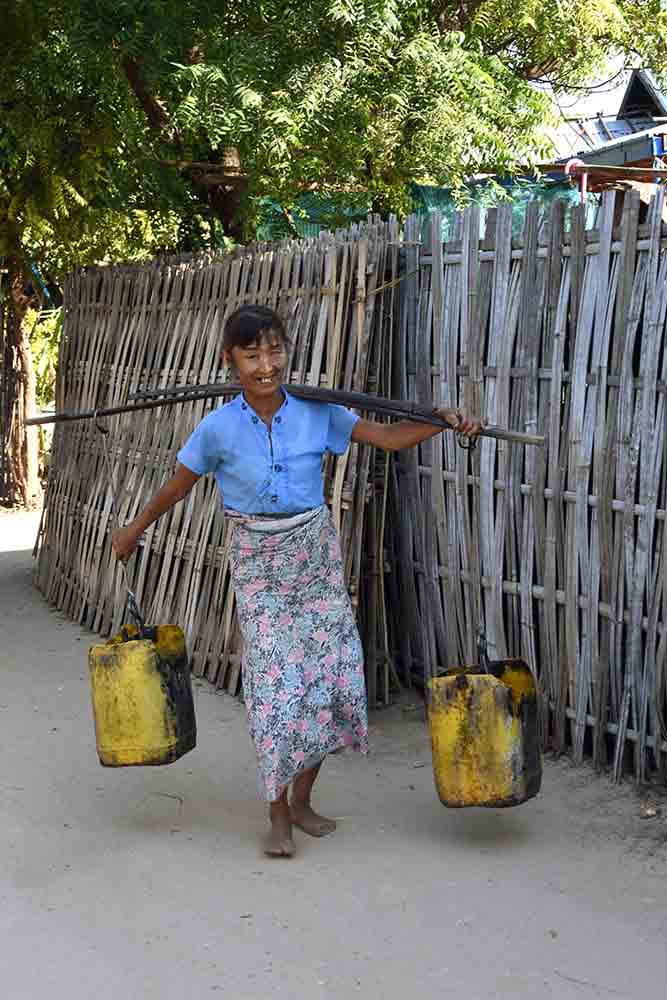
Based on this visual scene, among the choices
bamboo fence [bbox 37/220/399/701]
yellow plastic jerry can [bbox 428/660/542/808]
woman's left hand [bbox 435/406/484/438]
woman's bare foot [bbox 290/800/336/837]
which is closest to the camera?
woman's left hand [bbox 435/406/484/438]

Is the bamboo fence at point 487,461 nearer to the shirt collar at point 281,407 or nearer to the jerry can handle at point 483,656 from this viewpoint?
the jerry can handle at point 483,656

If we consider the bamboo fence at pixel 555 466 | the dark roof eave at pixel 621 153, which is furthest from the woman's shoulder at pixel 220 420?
the dark roof eave at pixel 621 153

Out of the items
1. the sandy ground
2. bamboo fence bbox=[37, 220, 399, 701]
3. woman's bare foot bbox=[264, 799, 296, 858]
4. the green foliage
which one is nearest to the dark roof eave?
the green foliage

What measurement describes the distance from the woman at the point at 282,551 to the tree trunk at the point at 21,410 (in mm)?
8410

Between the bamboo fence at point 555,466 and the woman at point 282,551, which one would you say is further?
the bamboo fence at point 555,466

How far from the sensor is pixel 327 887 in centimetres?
388

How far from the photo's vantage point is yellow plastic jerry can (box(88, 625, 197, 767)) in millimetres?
4332

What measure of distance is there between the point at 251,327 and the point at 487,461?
1.30 metres

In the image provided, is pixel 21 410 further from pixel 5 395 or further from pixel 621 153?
pixel 621 153

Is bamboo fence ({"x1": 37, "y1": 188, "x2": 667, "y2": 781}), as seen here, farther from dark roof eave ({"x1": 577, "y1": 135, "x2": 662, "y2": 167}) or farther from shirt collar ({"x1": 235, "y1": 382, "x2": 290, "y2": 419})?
dark roof eave ({"x1": 577, "y1": 135, "x2": 662, "y2": 167})

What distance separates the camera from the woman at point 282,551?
4.10m

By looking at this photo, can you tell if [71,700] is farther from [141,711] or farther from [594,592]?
[594,592]

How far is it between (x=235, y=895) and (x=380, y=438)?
4.66 feet

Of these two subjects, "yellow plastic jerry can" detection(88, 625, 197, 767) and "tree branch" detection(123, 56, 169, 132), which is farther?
"tree branch" detection(123, 56, 169, 132)
